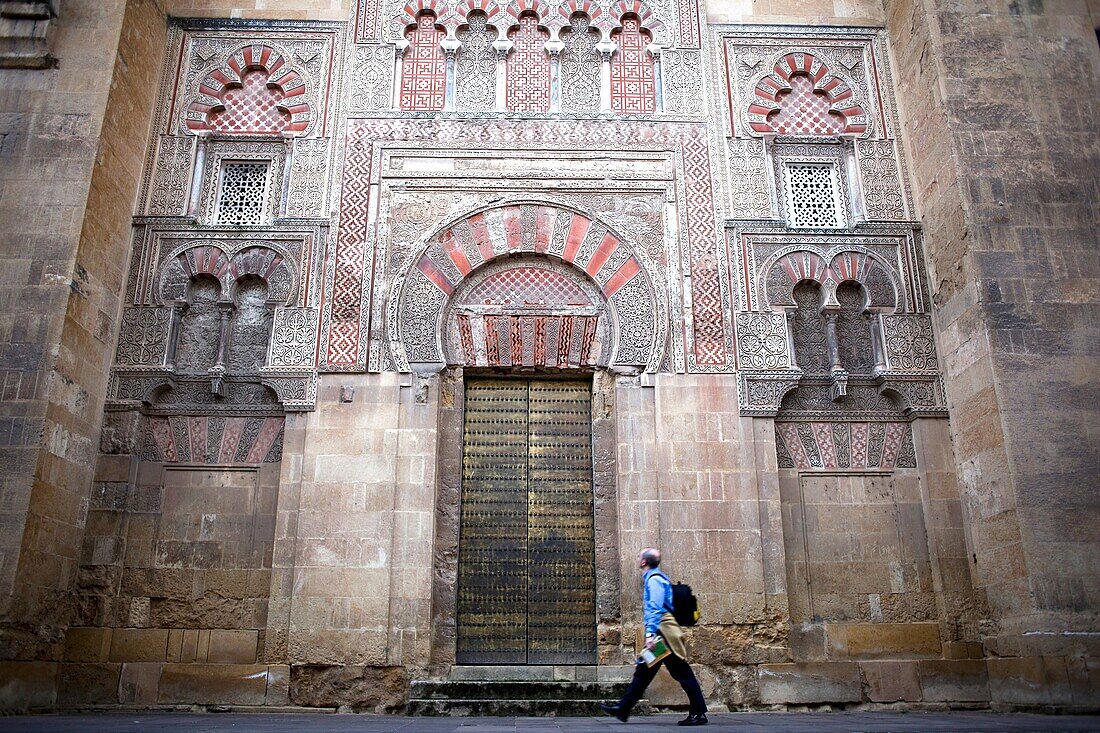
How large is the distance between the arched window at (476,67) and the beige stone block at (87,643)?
6.00 m

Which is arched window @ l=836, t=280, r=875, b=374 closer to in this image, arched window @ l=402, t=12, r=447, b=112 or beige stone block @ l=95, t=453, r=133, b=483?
arched window @ l=402, t=12, r=447, b=112

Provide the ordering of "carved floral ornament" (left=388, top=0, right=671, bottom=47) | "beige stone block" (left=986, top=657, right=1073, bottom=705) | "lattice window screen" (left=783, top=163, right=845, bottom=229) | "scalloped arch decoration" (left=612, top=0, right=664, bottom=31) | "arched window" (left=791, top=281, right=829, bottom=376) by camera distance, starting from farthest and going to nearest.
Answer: "scalloped arch decoration" (left=612, top=0, right=664, bottom=31)
"carved floral ornament" (left=388, top=0, right=671, bottom=47)
"lattice window screen" (left=783, top=163, right=845, bottom=229)
"arched window" (left=791, top=281, right=829, bottom=376)
"beige stone block" (left=986, top=657, right=1073, bottom=705)

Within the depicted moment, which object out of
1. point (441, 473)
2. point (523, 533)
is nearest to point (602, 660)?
point (523, 533)

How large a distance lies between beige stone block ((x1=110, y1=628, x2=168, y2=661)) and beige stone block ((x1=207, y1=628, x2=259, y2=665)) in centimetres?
40

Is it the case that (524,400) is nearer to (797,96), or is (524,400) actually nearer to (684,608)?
(684,608)

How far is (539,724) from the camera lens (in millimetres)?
5809

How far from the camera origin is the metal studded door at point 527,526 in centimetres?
774

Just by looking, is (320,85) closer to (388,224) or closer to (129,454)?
(388,224)

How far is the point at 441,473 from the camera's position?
808 cm

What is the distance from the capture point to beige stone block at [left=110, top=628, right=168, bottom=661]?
24.3 ft

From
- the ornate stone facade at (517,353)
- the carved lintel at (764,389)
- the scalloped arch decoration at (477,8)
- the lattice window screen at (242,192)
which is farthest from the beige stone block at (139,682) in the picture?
the scalloped arch decoration at (477,8)

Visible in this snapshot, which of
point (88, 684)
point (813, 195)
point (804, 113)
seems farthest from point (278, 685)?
point (804, 113)

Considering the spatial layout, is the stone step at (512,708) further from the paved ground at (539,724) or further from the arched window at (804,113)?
the arched window at (804,113)

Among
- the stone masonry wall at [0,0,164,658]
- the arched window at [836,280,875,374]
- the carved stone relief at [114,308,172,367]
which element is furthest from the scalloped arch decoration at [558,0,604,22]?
the carved stone relief at [114,308,172,367]
